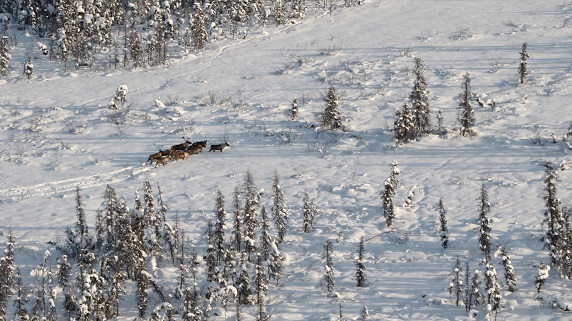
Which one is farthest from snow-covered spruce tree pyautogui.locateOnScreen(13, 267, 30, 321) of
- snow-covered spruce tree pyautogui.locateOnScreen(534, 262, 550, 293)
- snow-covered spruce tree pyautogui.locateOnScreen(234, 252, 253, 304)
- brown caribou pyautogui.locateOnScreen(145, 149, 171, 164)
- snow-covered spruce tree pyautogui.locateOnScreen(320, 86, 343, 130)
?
snow-covered spruce tree pyautogui.locateOnScreen(320, 86, 343, 130)

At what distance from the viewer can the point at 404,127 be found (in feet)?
69.1

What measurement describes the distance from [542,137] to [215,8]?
855 inches

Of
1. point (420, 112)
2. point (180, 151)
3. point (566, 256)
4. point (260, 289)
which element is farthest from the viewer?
point (420, 112)

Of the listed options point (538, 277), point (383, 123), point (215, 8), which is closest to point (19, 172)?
point (383, 123)

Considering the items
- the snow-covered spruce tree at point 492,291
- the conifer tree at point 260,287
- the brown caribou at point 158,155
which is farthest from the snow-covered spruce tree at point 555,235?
the brown caribou at point 158,155

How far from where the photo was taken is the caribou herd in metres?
20.9

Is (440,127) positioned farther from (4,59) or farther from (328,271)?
(4,59)

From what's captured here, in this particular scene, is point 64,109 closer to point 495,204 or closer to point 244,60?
point 244,60

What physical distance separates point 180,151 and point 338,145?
204 inches

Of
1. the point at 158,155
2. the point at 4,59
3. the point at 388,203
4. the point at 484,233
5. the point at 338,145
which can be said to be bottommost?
the point at 484,233

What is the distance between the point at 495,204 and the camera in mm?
16781

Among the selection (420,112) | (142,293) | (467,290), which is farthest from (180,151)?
(467,290)

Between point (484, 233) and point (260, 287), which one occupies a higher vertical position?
point (484, 233)

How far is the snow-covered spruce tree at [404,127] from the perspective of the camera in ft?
69.2
